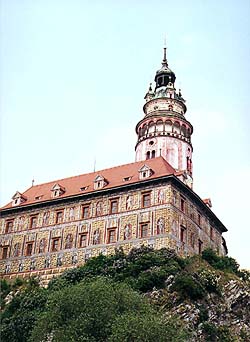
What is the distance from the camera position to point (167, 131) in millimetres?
57281

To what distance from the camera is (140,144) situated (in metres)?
58.0

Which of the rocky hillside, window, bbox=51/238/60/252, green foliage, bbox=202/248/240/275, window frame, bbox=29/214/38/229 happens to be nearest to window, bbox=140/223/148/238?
the rocky hillside

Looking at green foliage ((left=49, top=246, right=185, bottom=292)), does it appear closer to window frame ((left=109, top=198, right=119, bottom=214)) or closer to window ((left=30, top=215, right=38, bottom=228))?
window frame ((left=109, top=198, right=119, bottom=214))

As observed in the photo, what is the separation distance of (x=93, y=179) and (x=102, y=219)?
581 centimetres

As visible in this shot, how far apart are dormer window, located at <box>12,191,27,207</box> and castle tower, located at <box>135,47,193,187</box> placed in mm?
13113

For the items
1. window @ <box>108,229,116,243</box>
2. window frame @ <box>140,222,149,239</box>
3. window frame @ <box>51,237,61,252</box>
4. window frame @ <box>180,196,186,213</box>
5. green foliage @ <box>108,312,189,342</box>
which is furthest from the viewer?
window frame @ <box>51,237,61,252</box>

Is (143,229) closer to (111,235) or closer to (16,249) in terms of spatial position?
(111,235)

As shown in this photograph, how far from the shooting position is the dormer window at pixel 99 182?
46812 mm

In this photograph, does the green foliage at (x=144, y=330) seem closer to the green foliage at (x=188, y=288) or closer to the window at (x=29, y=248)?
the green foliage at (x=188, y=288)

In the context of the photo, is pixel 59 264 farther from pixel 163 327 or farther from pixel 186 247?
pixel 163 327

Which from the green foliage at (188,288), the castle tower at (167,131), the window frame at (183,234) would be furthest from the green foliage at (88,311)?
the castle tower at (167,131)

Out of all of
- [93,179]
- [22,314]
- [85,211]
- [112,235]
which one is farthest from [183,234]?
[22,314]

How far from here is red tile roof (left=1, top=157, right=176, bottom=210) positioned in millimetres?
46062

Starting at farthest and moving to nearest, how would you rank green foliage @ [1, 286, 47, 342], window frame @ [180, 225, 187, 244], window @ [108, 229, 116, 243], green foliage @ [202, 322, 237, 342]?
window @ [108, 229, 116, 243] < window frame @ [180, 225, 187, 244] < green foliage @ [1, 286, 47, 342] < green foliage @ [202, 322, 237, 342]
